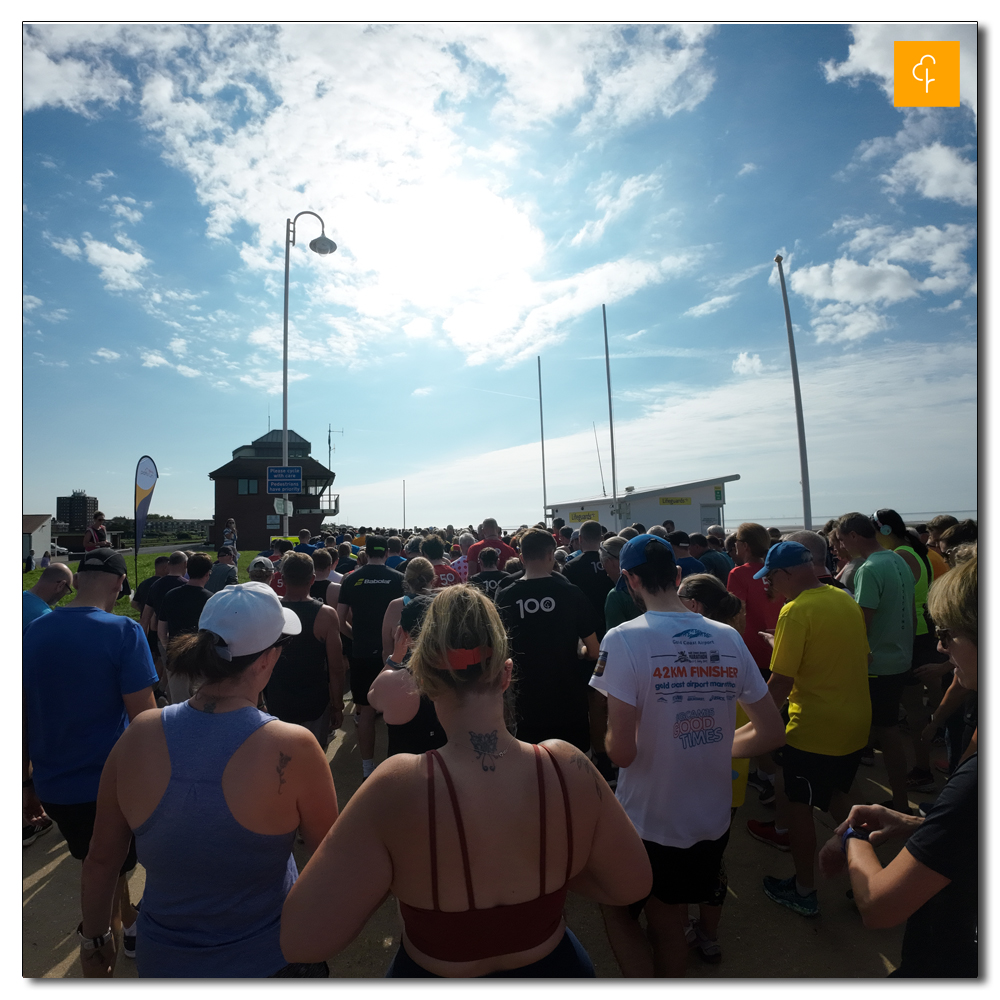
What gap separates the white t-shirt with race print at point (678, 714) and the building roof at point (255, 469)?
38.4 metres

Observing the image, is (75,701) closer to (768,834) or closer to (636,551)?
(636,551)

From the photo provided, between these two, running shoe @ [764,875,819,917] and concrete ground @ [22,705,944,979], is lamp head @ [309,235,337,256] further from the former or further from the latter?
running shoe @ [764,875,819,917]

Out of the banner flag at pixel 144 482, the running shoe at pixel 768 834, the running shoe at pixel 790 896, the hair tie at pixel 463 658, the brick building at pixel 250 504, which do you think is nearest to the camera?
the hair tie at pixel 463 658

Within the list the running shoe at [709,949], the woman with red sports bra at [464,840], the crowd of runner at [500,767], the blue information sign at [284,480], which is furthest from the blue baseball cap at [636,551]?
the blue information sign at [284,480]

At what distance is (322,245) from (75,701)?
11.2 metres

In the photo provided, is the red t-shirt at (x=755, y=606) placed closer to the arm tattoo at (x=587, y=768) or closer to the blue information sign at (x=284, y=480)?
the arm tattoo at (x=587, y=768)

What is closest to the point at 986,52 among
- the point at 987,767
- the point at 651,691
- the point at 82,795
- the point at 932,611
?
the point at 932,611

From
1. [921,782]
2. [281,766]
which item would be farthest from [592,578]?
[281,766]

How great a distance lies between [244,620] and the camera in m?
1.87

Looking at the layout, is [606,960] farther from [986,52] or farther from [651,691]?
[986,52]

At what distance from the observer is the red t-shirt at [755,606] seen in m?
4.65

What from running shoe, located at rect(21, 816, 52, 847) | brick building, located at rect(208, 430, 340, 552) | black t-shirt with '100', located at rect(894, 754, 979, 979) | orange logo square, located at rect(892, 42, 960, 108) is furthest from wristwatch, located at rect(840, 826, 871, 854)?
brick building, located at rect(208, 430, 340, 552)

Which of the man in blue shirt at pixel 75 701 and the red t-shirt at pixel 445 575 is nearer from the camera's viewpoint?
the man in blue shirt at pixel 75 701

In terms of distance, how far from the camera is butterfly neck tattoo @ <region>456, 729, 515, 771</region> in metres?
1.37
